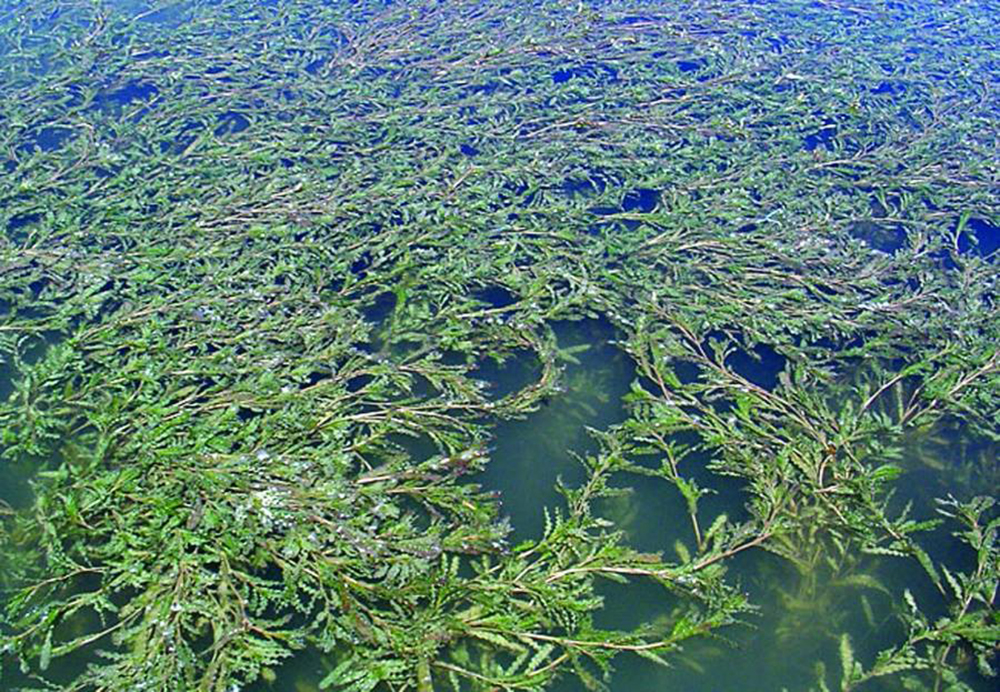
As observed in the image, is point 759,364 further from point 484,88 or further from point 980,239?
point 484,88

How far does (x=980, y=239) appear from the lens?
5.32 meters

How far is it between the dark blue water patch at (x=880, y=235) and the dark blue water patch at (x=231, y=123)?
4411 mm

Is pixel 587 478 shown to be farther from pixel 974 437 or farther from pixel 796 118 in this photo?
pixel 796 118

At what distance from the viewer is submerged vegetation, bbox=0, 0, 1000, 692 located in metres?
3.11

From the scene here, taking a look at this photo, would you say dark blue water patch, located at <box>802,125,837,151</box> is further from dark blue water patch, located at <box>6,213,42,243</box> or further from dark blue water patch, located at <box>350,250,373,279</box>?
dark blue water patch, located at <box>6,213,42,243</box>

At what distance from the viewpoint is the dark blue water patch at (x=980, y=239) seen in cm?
520

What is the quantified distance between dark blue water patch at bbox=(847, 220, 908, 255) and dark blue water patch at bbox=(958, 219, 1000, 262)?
1.19ft

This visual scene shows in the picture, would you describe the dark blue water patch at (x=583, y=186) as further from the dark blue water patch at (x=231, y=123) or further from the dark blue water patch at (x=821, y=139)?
the dark blue water patch at (x=231, y=123)

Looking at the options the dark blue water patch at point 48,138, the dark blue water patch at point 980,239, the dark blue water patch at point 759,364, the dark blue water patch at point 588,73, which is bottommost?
the dark blue water patch at point 980,239

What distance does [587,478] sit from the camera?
3.76 m

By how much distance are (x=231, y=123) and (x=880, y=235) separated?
4699 mm

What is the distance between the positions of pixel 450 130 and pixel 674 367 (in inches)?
110

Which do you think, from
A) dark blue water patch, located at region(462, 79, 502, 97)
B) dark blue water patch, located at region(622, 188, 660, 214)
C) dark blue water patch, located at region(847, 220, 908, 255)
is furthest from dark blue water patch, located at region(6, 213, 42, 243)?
dark blue water patch, located at region(847, 220, 908, 255)

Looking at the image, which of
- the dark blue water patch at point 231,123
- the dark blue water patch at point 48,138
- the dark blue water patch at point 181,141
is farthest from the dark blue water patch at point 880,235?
the dark blue water patch at point 48,138
